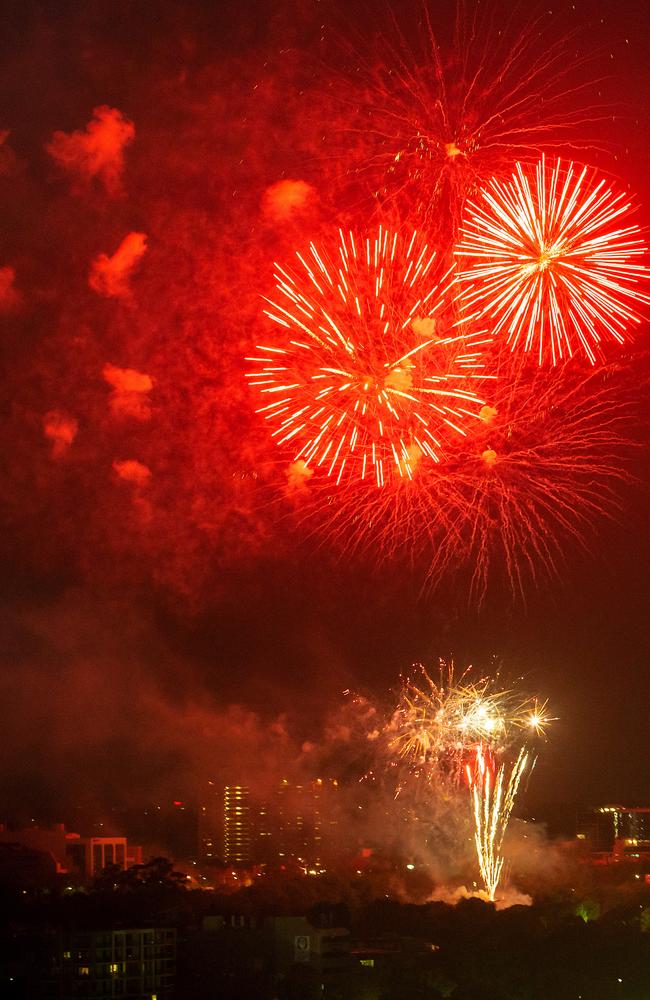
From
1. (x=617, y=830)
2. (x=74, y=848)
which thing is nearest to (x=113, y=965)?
(x=74, y=848)

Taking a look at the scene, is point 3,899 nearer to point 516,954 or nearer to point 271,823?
point 271,823

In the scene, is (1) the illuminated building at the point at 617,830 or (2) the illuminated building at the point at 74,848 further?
(1) the illuminated building at the point at 617,830

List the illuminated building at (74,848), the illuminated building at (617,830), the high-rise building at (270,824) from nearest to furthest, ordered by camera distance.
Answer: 1. the illuminated building at (74,848)
2. the high-rise building at (270,824)
3. the illuminated building at (617,830)

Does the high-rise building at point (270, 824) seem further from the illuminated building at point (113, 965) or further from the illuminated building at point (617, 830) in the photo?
the illuminated building at point (617, 830)

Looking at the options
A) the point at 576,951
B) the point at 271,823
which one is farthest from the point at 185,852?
the point at 576,951

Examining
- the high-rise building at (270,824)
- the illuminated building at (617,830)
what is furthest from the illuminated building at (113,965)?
the illuminated building at (617,830)

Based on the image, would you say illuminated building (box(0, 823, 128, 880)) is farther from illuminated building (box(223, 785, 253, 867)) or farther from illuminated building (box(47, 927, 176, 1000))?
illuminated building (box(47, 927, 176, 1000))

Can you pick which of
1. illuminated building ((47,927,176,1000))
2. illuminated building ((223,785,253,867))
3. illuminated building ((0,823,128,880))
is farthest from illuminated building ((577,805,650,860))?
illuminated building ((47,927,176,1000))

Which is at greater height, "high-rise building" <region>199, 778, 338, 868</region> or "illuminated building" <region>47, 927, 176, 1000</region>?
"high-rise building" <region>199, 778, 338, 868</region>
